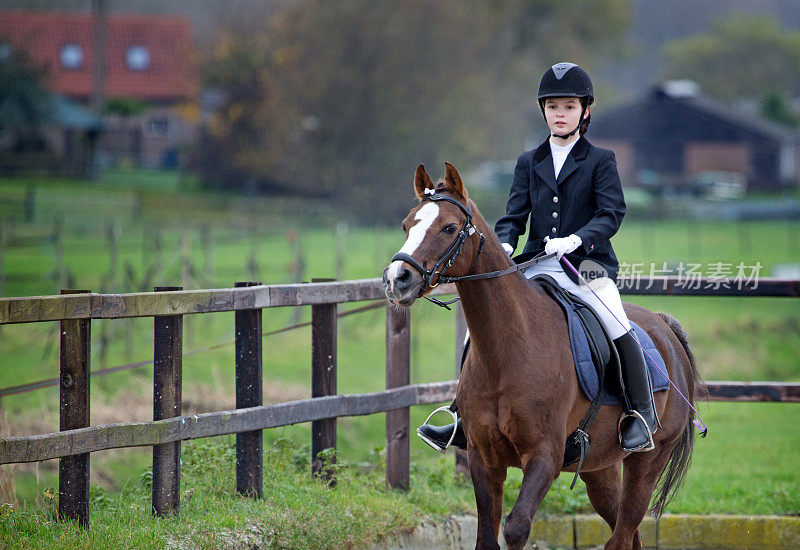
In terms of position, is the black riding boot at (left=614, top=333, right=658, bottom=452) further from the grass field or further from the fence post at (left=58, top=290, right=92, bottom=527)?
the fence post at (left=58, top=290, right=92, bottom=527)

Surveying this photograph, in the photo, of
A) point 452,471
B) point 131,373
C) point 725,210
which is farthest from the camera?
point 725,210

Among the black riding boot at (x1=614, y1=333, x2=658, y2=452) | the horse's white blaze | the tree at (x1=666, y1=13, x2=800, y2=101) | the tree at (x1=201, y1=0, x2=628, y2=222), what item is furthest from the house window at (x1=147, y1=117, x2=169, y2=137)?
the tree at (x1=666, y1=13, x2=800, y2=101)

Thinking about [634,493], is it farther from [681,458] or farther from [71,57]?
[71,57]

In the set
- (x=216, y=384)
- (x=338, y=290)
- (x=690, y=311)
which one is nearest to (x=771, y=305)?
(x=690, y=311)

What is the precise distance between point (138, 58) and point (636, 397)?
66.1m

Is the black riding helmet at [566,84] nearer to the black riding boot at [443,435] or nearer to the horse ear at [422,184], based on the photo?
the horse ear at [422,184]

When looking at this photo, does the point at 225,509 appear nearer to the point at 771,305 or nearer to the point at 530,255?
the point at 530,255

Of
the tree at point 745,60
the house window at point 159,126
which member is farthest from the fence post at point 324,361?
the tree at point 745,60

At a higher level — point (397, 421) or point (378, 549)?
point (397, 421)

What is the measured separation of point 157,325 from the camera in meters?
5.26

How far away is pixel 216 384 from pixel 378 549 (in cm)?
581

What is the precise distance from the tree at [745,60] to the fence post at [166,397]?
107m

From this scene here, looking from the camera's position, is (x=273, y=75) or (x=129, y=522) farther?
(x=273, y=75)

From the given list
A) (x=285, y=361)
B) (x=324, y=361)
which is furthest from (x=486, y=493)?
(x=285, y=361)
